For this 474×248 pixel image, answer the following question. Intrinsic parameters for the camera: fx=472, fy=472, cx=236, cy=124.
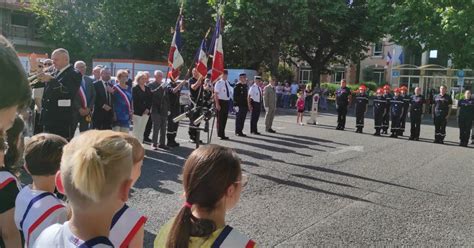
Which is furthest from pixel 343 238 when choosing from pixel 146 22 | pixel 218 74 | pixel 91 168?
pixel 146 22

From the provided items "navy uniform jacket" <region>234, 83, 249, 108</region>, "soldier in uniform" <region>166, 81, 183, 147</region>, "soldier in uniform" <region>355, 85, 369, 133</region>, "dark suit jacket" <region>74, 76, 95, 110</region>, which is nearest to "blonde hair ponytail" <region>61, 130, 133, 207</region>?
"dark suit jacket" <region>74, 76, 95, 110</region>

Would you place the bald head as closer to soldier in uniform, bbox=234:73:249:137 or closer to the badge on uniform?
the badge on uniform

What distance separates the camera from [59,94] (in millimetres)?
7188

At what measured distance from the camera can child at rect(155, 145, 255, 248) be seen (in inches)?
82.8

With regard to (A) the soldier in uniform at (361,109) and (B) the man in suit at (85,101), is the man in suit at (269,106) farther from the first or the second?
(B) the man in suit at (85,101)

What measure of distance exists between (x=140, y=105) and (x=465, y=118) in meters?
10.8

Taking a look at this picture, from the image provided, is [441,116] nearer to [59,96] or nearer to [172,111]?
[172,111]

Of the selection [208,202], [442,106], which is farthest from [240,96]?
[208,202]

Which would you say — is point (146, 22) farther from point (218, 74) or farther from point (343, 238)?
point (343, 238)

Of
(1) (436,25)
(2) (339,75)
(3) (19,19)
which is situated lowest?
(2) (339,75)

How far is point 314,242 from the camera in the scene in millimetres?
5156

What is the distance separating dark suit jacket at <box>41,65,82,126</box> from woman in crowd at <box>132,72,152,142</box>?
10.1 feet

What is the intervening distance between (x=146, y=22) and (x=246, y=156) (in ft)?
91.5

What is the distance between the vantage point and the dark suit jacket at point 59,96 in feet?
23.5
